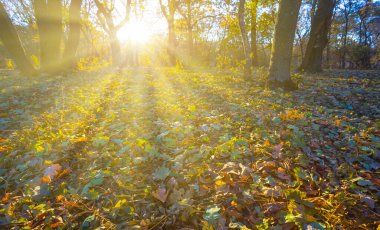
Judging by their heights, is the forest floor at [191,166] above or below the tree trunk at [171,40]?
below

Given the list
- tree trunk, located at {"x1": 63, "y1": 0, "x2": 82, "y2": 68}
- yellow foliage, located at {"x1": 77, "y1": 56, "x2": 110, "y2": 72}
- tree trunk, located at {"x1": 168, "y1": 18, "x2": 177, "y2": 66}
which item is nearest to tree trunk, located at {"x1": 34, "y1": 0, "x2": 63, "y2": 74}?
tree trunk, located at {"x1": 63, "y1": 0, "x2": 82, "y2": 68}

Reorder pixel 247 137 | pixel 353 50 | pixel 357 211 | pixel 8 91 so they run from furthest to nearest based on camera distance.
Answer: pixel 353 50
pixel 8 91
pixel 247 137
pixel 357 211

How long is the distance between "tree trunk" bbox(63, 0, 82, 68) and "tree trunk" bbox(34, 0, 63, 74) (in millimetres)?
599

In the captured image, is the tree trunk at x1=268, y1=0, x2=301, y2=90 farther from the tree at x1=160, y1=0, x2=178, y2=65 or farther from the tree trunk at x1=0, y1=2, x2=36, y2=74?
the tree at x1=160, y1=0, x2=178, y2=65

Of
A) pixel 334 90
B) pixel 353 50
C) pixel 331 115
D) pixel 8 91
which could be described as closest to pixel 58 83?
pixel 8 91

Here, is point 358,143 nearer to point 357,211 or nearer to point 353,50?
point 357,211

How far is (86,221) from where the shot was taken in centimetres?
181

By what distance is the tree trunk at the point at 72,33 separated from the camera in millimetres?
9297

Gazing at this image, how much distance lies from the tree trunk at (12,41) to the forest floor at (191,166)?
4.01 metres

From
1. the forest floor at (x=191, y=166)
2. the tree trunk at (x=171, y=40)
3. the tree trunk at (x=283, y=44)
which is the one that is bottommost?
the forest floor at (x=191, y=166)

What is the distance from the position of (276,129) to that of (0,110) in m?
5.87

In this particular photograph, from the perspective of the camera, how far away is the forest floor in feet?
5.95

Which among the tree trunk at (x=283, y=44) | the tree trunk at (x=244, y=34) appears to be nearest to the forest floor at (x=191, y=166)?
the tree trunk at (x=283, y=44)

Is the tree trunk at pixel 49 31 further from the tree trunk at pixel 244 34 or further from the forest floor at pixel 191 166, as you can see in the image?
the tree trunk at pixel 244 34
